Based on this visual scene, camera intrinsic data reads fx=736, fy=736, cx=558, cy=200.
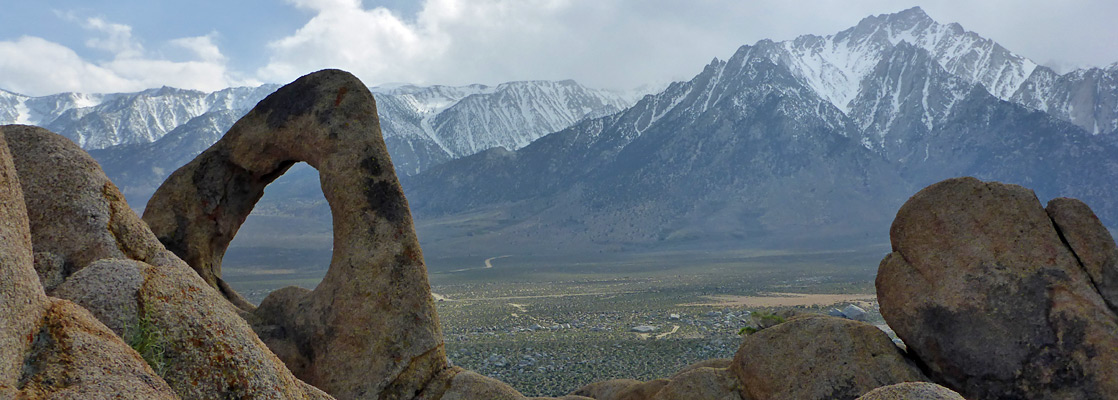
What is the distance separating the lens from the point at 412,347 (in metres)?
10.8

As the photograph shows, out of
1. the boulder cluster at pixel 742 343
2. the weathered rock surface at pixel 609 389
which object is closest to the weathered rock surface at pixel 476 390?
the boulder cluster at pixel 742 343

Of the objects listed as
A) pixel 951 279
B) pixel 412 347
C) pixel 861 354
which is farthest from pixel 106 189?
pixel 951 279

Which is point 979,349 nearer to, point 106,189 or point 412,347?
point 412,347

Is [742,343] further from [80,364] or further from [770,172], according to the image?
[770,172]

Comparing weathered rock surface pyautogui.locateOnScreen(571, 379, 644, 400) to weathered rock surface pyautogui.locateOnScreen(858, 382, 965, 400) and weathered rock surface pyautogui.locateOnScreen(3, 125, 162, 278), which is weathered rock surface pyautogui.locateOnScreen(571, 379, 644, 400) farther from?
weathered rock surface pyautogui.locateOnScreen(858, 382, 965, 400)

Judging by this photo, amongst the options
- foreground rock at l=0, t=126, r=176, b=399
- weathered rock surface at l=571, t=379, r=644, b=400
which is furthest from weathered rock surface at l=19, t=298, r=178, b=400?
weathered rock surface at l=571, t=379, r=644, b=400

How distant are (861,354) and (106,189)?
10.1 meters

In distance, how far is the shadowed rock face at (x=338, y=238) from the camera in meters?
10.8

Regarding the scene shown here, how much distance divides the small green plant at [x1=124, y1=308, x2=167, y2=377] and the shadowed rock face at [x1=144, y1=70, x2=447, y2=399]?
568 centimetres

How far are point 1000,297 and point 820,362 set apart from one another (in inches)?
98.7

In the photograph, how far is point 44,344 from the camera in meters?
4.43

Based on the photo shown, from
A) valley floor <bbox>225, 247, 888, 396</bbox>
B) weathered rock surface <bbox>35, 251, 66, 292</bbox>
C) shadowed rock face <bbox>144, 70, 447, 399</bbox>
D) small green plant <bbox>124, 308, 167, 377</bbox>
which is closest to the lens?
small green plant <bbox>124, 308, 167, 377</bbox>

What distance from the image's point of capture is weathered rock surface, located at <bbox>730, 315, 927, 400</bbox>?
9.85 metres

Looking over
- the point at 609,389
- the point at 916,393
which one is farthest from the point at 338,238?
the point at 916,393
